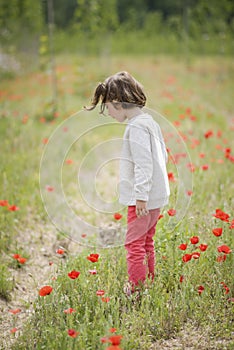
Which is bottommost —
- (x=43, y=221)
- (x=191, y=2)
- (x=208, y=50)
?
(x=43, y=221)

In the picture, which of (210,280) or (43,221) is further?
(43,221)

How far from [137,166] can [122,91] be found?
485 millimetres

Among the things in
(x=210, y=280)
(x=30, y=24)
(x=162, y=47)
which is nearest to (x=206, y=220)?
(x=210, y=280)

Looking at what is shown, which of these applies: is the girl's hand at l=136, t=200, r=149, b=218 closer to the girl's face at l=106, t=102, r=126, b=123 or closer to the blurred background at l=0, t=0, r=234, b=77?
the girl's face at l=106, t=102, r=126, b=123

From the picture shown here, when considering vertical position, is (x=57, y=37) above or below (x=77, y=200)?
above

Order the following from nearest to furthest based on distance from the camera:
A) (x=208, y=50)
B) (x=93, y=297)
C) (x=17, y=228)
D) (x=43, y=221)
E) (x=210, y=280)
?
(x=93, y=297) < (x=210, y=280) < (x=17, y=228) < (x=43, y=221) < (x=208, y=50)

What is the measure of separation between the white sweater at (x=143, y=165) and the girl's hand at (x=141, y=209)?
0.12ft

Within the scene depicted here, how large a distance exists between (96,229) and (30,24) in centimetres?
1644

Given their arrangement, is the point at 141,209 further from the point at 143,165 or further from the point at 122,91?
the point at 122,91

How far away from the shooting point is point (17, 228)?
404cm

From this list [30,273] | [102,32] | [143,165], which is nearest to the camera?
[143,165]

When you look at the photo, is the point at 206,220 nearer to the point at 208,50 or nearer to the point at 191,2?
the point at 208,50

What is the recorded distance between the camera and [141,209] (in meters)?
2.61

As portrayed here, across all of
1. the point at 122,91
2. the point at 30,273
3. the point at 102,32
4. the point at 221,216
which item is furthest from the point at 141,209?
the point at 102,32
